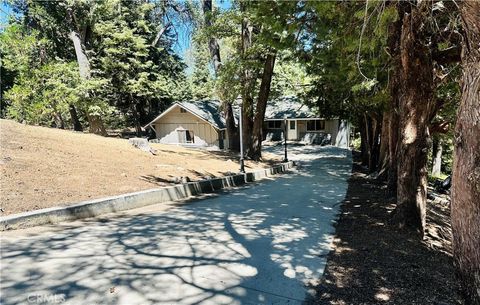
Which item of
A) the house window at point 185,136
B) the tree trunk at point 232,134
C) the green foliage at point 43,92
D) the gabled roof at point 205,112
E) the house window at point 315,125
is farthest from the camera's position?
the house window at point 315,125

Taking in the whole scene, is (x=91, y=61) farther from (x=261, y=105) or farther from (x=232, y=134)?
(x=261, y=105)

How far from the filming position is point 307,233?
6.80 meters

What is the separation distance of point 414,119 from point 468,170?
12.8ft

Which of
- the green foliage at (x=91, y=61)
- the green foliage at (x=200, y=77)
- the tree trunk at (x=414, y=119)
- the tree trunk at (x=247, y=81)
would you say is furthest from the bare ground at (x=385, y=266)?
the green foliage at (x=200, y=77)

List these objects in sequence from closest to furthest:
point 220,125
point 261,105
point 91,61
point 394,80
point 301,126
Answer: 1. point 394,80
2. point 261,105
3. point 91,61
4. point 220,125
5. point 301,126

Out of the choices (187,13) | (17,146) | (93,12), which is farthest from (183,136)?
(17,146)

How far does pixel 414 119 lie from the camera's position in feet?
22.1

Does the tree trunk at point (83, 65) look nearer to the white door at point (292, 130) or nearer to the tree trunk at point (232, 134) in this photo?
the tree trunk at point (232, 134)

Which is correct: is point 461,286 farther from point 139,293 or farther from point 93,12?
point 93,12

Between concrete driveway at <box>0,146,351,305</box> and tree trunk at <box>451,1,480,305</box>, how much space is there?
1.77 meters

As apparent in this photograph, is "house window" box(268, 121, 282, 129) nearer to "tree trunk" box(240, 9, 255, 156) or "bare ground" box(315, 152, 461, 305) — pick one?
"tree trunk" box(240, 9, 255, 156)

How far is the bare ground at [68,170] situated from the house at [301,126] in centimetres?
2394

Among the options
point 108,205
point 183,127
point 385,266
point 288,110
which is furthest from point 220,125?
point 385,266

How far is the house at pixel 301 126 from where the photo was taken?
3644cm
